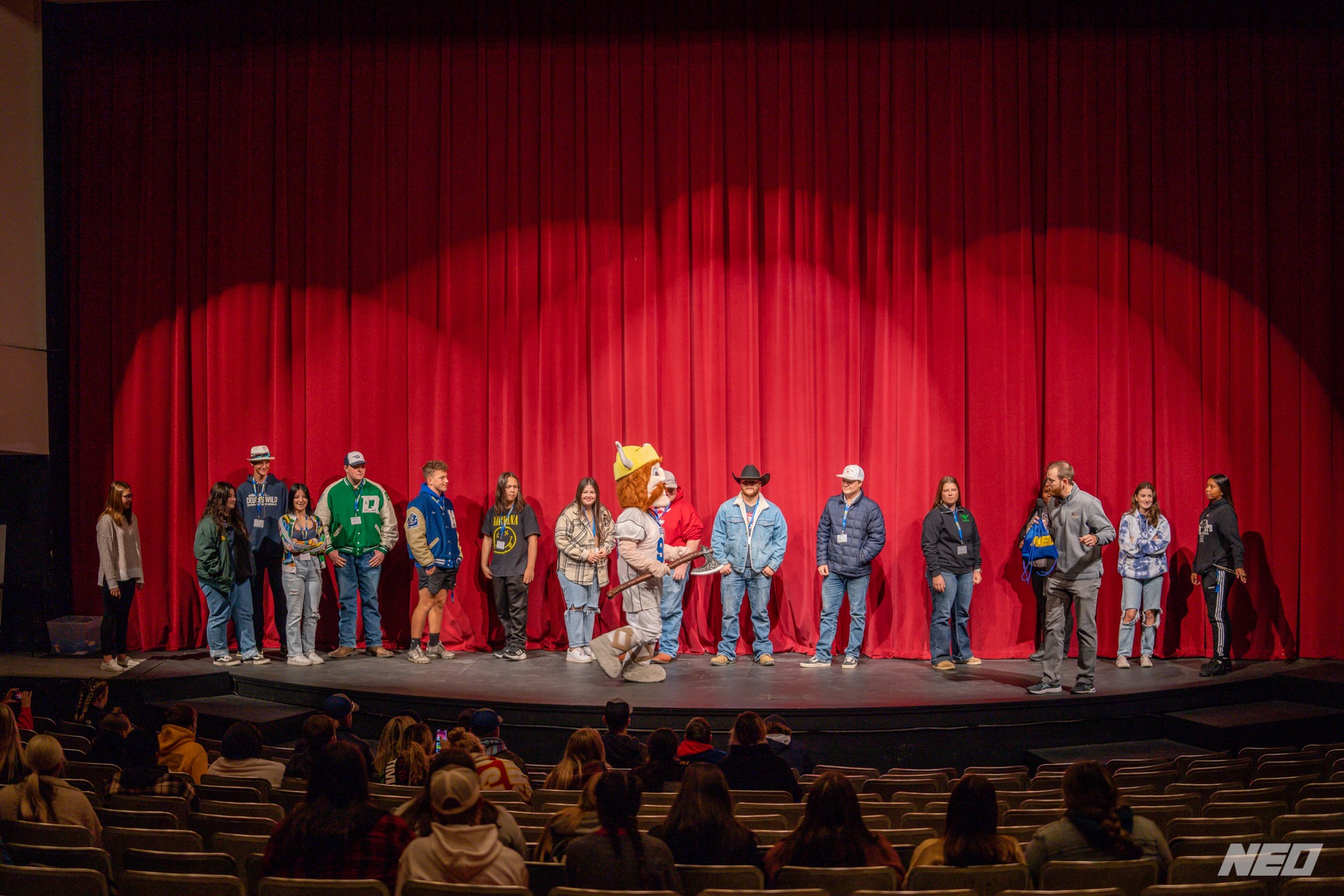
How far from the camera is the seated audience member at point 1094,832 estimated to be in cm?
349

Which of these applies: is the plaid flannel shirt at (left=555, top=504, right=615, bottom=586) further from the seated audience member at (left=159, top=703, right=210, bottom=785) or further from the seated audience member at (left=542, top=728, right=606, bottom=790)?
the seated audience member at (left=542, top=728, right=606, bottom=790)

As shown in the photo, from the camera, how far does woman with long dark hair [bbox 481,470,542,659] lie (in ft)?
31.1

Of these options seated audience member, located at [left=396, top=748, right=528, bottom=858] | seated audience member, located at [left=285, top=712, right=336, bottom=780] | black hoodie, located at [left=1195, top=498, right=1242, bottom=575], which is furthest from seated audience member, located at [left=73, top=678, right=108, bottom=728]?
black hoodie, located at [left=1195, top=498, right=1242, bottom=575]

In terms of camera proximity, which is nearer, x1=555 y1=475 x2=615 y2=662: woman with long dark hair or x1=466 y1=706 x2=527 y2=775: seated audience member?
x1=466 y1=706 x2=527 y2=775: seated audience member

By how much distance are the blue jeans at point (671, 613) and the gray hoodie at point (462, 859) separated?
6.03 meters

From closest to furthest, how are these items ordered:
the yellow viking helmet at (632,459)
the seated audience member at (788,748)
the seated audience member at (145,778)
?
the seated audience member at (145,778)
the seated audience member at (788,748)
the yellow viking helmet at (632,459)

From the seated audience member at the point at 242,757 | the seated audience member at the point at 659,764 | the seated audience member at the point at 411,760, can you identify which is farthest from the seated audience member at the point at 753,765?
the seated audience member at the point at 242,757

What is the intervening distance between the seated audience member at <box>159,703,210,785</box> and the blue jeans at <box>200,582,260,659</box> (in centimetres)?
409

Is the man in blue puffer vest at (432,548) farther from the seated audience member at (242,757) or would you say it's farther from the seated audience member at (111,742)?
the seated audience member at (242,757)

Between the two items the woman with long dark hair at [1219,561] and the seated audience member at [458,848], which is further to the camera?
the woman with long dark hair at [1219,561]

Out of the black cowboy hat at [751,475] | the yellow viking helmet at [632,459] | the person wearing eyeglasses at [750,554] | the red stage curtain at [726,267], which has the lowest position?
the person wearing eyeglasses at [750,554]

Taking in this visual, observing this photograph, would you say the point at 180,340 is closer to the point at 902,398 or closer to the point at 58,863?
the point at 902,398

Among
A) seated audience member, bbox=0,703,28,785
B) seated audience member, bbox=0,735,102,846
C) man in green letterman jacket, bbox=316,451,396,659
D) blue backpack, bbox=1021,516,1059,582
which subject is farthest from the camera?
man in green letterman jacket, bbox=316,451,396,659

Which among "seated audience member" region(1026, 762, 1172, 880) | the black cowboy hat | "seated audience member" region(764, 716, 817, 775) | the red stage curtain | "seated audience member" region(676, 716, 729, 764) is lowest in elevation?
"seated audience member" region(764, 716, 817, 775)
